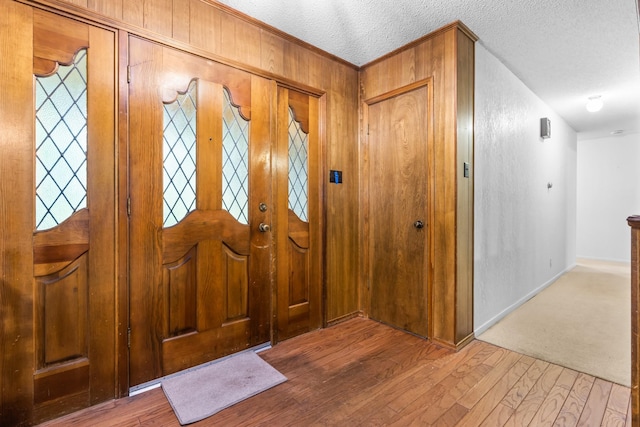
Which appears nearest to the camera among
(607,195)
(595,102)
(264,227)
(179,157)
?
(179,157)

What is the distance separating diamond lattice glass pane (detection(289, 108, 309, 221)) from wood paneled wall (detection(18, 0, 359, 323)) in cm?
22

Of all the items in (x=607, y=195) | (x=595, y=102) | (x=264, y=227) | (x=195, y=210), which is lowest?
(x=264, y=227)

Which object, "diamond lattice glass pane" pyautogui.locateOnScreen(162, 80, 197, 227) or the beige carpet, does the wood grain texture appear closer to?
the beige carpet

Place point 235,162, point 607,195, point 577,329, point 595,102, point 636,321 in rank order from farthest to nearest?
point 607,195 → point 595,102 → point 577,329 → point 235,162 → point 636,321

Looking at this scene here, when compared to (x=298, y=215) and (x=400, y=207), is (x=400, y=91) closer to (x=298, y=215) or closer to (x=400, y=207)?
(x=400, y=207)

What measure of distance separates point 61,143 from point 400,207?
2406mm

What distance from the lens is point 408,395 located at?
178 centimetres

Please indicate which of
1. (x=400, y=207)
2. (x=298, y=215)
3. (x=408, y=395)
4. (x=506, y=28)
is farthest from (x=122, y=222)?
(x=506, y=28)

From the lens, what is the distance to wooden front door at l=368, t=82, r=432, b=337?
2547 millimetres

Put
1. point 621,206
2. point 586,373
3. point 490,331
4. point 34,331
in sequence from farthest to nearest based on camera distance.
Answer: point 621,206, point 490,331, point 586,373, point 34,331

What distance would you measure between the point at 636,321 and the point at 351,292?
6.81 ft

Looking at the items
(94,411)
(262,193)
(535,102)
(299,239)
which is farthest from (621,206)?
(94,411)

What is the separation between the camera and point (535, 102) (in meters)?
3.70

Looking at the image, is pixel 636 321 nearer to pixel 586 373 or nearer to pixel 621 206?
pixel 586 373
